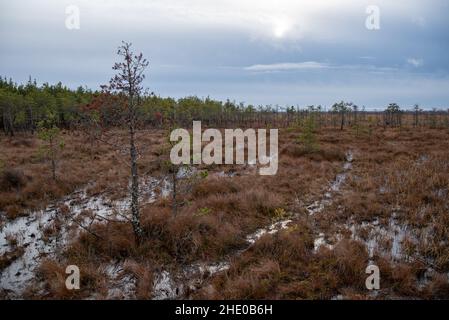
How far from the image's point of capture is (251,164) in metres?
20.7

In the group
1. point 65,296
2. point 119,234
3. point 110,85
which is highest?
point 110,85

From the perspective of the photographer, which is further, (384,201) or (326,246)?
(384,201)

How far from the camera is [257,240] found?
845 cm

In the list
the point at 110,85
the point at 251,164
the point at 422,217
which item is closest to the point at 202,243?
the point at 110,85

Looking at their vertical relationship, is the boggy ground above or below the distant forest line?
below

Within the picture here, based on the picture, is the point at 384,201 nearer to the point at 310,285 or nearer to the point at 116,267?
the point at 310,285

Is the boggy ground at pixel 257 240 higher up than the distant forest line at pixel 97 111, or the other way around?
the distant forest line at pixel 97 111

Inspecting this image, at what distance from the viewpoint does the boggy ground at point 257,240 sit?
21.6 ft

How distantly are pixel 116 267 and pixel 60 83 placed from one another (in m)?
62.2

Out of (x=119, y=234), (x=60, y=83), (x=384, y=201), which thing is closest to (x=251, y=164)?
(x=384, y=201)

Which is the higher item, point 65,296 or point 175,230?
point 175,230

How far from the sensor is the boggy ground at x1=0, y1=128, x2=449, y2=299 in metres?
6.57
